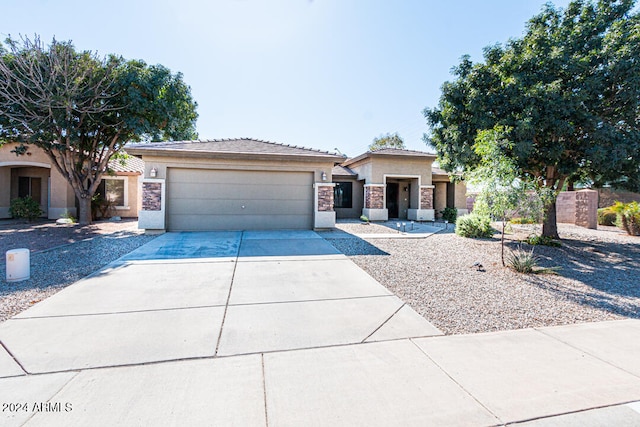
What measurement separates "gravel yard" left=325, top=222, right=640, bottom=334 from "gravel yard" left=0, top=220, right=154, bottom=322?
612 cm

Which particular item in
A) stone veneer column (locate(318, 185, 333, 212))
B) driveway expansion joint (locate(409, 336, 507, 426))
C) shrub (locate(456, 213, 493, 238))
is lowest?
driveway expansion joint (locate(409, 336, 507, 426))

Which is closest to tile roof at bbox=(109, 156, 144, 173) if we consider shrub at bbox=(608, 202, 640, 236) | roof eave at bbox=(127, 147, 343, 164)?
roof eave at bbox=(127, 147, 343, 164)

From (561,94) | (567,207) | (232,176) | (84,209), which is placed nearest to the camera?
(561,94)

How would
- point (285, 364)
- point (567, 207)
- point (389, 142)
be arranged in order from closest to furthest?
point (285, 364) < point (567, 207) < point (389, 142)

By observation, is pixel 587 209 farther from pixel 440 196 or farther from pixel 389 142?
pixel 389 142

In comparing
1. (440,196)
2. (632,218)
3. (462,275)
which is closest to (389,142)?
(440,196)

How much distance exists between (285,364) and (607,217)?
21.0 meters

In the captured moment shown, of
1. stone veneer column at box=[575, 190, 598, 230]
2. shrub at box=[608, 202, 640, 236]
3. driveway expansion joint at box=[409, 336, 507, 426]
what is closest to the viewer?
driveway expansion joint at box=[409, 336, 507, 426]

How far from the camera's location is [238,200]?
11.7 metres

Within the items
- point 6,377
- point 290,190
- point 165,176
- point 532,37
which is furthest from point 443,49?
point 6,377

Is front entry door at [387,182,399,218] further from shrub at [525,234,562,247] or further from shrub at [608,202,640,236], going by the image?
shrub at [608,202,640,236]

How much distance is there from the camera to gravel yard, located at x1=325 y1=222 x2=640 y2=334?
443cm

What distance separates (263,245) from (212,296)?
4115mm

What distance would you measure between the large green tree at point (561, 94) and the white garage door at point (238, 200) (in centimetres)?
621
